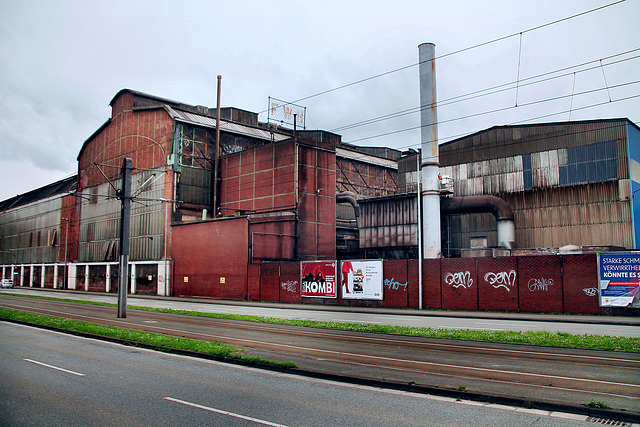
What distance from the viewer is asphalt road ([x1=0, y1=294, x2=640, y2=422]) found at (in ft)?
28.4

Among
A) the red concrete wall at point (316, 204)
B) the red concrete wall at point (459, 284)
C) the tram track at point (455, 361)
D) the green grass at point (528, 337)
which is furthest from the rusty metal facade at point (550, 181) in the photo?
the tram track at point (455, 361)

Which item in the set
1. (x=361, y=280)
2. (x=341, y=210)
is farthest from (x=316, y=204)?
(x=341, y=210)

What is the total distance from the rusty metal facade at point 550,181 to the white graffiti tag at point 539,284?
16.0m

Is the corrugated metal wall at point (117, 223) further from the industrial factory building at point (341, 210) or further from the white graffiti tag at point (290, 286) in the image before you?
the white graffiti tag at point (290, 286)

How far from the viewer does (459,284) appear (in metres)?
30.6

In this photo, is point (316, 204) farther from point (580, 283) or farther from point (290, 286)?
point (580, 283)

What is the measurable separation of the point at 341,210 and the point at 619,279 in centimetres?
3971

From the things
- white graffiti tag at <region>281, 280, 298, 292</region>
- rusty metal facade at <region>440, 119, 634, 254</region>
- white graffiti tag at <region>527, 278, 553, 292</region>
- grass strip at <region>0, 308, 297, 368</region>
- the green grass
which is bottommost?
the green grass

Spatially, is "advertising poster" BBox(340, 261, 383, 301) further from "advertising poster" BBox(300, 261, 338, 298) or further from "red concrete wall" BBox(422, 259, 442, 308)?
"red concrete wall" BBox(422, 259, 442, 308)

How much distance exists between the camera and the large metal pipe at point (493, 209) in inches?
1630

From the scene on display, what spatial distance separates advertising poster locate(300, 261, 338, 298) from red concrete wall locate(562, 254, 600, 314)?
50.6 ft

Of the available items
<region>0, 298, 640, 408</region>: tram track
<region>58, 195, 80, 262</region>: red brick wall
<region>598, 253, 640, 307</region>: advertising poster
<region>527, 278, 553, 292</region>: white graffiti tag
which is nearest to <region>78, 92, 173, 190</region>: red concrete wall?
<region>58, 195, 80, 262</region>: red brick wall

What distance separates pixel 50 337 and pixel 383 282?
2186 centimetres

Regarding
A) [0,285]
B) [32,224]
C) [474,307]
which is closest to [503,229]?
[474,307]
